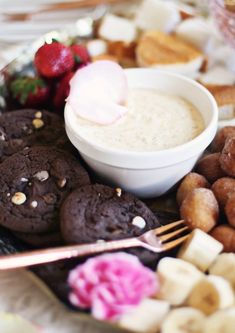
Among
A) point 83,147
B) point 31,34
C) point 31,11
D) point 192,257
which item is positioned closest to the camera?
point 192,257

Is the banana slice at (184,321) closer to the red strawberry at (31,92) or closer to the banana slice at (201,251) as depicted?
the banana slice at (201,251)

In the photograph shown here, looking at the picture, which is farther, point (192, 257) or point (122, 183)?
point (122, 183)

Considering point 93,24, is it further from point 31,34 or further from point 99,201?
point 99,201

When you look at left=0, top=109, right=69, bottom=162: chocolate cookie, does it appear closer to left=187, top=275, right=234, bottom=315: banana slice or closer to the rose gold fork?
the rose gold fork

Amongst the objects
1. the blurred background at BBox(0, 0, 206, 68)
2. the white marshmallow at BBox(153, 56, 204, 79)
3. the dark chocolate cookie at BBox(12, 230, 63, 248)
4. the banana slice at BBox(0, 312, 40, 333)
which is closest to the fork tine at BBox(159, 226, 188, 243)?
the dark chocolate cookie at BBox(12, 230, 63, 248)

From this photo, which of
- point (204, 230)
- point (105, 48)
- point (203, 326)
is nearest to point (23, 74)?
point (105, 48)

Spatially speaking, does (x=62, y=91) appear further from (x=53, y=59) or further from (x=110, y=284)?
(x=110, y=284)

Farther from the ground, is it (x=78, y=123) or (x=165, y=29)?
(x=78, y=123)
